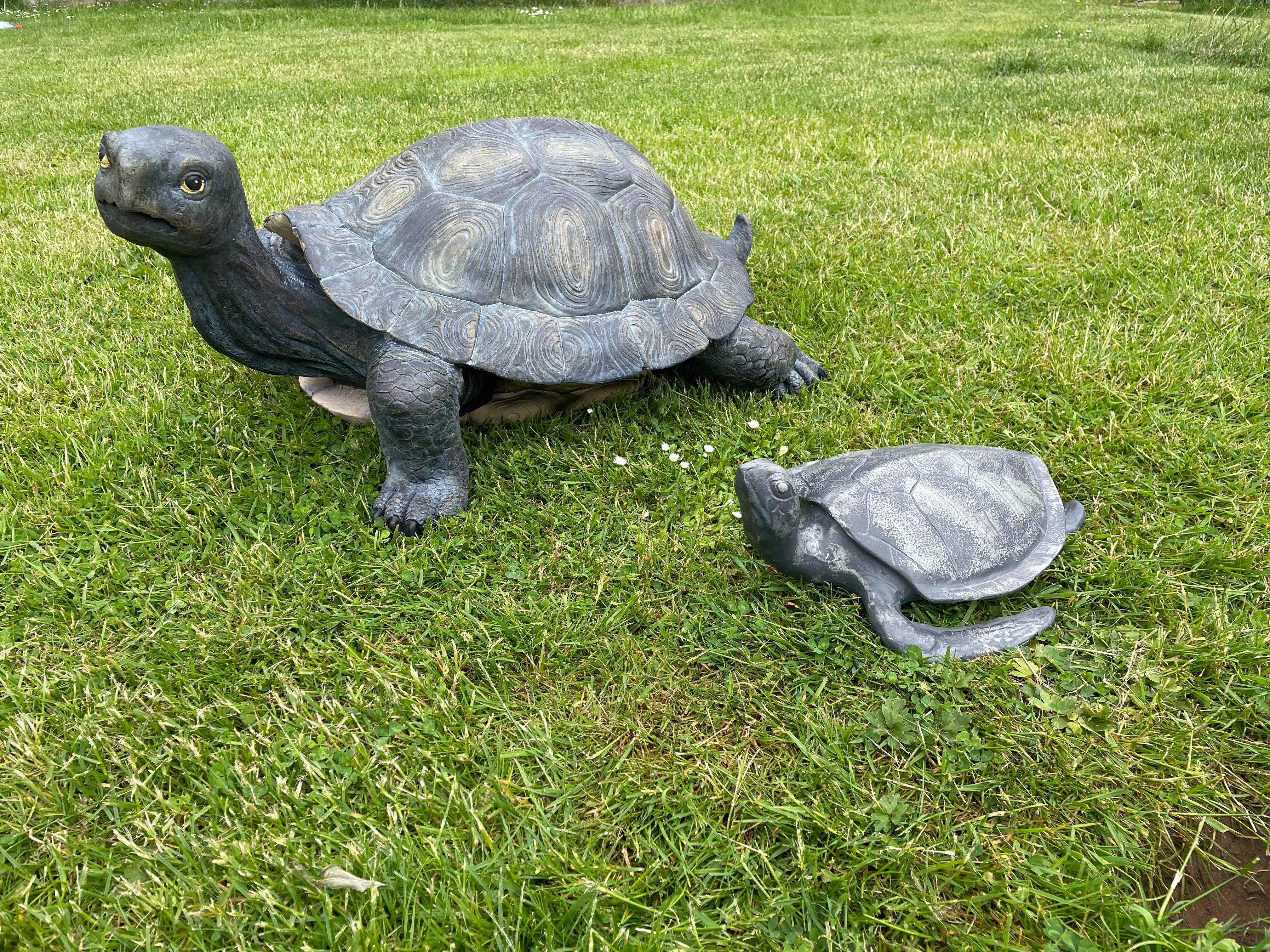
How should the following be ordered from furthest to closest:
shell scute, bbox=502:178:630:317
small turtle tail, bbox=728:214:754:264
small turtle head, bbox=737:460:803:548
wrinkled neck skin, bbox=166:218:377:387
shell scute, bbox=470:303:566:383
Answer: small turtle tail, bbox=728:214:754:264
shell scute, bbox=502:178:630:317
shell scute, bbox=470:303:566:383
wrinkled neck skin, bbox=166:218:377:387
small turtle head, bbox=737:460:803:548

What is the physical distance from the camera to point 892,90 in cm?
760

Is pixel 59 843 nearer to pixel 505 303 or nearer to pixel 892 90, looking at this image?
pixel 505 303

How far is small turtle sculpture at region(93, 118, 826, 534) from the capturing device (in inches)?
92.1

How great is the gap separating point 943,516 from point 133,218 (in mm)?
2222

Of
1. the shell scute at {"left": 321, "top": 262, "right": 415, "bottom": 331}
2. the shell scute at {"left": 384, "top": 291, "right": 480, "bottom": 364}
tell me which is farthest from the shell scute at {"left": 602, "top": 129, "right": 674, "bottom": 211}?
the shell scute at {"left": 321, "top": 262, "right": 415, "bottom": 331}

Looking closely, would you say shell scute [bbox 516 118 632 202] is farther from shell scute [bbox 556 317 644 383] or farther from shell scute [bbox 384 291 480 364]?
shell scute [bbox 384 291 480 364]

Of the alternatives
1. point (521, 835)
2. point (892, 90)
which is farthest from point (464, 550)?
point (892, 90)

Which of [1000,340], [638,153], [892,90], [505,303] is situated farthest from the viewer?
[892,90]

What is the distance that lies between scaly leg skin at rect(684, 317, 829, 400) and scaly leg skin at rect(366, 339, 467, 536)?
958 millimetres

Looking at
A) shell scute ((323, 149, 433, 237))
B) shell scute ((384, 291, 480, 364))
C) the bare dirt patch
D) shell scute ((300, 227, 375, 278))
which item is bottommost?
the bare dirt patch

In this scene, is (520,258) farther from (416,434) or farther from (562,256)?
(416,434)

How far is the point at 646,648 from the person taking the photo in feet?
6.77

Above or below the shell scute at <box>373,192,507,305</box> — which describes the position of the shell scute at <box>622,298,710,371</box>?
below

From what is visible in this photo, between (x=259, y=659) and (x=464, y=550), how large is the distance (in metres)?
0.62
